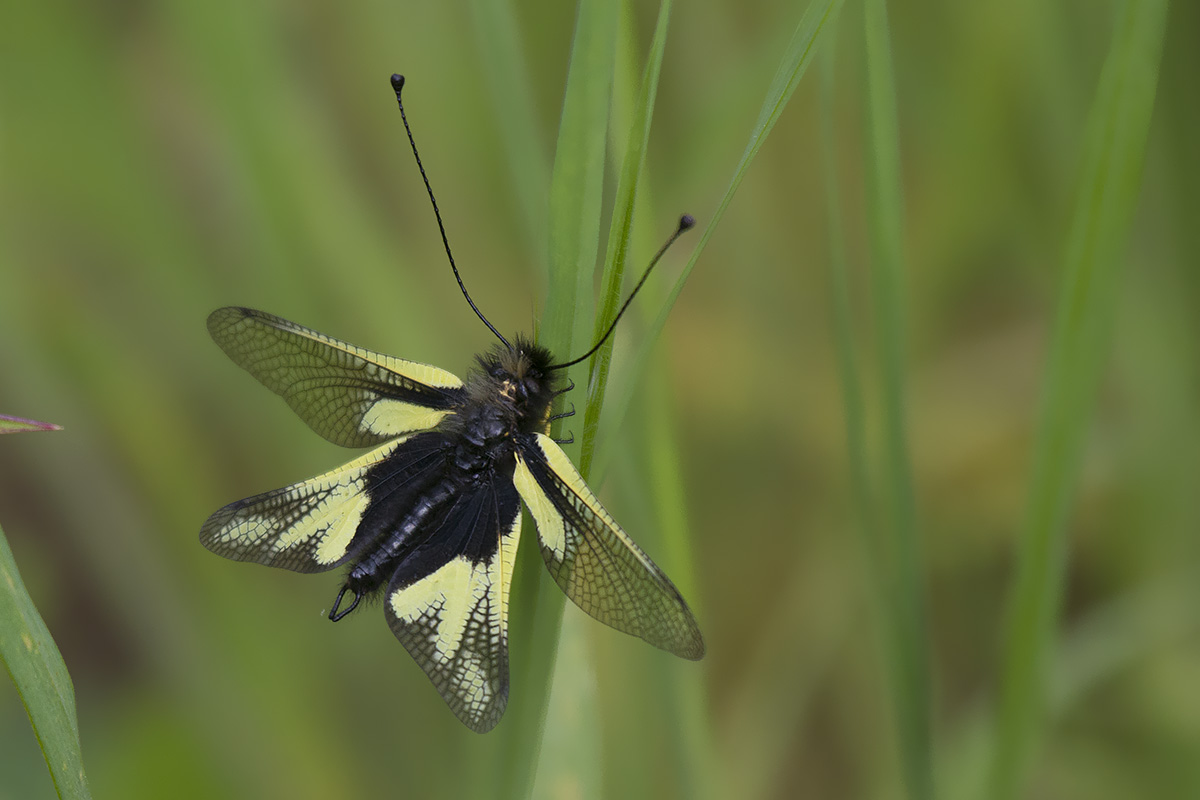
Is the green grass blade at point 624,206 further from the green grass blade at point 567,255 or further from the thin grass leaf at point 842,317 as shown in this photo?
the thin grass leaf at point 842,317

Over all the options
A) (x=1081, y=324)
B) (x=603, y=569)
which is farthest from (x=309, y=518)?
(x=1081, y=324)

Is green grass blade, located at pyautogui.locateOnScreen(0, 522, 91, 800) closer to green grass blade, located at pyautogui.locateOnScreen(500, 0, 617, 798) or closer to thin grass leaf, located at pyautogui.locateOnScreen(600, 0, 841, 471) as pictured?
green grass blade, located at pyautogui.locateOnScreen(500, 0, 617, 798)

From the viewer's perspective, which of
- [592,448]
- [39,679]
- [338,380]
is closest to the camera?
[39,679]

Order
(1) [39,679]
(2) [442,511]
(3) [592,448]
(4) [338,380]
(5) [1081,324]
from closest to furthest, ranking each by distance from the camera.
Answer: (1) [39,679]
(3) [592,448]
(5) [1081,324]
(2) [442,511]
(4) [338,380]

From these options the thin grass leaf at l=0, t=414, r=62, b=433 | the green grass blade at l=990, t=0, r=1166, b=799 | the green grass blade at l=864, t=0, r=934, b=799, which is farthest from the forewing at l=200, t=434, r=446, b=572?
the green grass blade at l=990, t=0, r=1166, b=799

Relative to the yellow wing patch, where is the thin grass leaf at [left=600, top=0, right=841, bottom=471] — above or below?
above

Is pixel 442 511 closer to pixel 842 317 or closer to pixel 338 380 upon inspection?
pixel 338 380

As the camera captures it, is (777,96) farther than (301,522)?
No
